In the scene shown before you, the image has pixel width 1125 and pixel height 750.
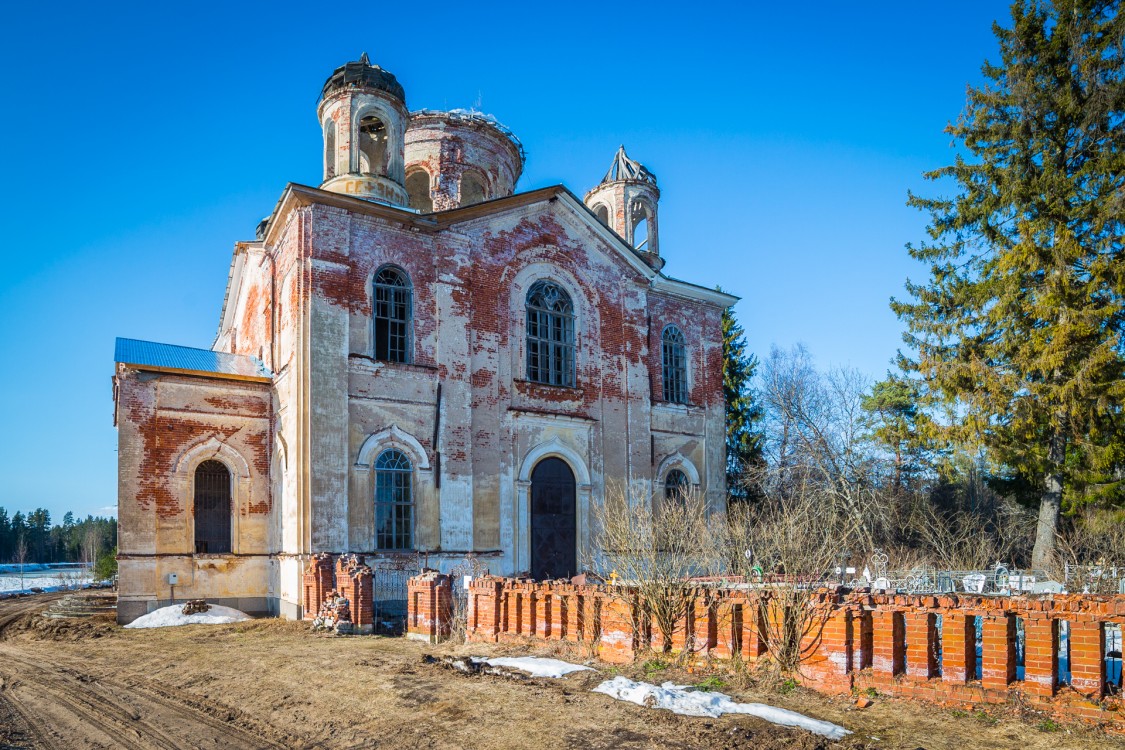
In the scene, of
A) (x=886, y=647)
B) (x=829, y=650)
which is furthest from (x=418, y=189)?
(x=886, y=647)

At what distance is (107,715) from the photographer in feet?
28.8

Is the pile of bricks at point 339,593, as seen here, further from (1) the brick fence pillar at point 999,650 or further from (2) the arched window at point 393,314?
(1) the brick fence pillar at point 999,650

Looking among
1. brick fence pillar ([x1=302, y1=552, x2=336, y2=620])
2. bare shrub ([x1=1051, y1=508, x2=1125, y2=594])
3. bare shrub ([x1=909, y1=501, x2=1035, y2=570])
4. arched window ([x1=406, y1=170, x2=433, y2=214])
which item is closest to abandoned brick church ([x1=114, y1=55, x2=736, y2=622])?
brick fence pillar ([x1=302, y1=552, x2=336, y2=620])

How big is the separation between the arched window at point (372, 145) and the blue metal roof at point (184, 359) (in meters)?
5.67

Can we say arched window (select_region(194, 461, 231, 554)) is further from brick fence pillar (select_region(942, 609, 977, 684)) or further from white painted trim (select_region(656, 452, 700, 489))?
brick fence pillar (select_region(942, 609, 977, 684))

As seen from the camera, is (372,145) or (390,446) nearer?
(390,446)

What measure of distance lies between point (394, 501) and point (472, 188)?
1205 cm

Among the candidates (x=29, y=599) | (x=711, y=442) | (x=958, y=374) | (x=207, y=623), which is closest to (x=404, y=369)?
(x=207, y=623)

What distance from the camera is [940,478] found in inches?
1298

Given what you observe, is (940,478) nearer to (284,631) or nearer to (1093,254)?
(1093,254)

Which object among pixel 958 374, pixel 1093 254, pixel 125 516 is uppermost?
pixel 1093 254

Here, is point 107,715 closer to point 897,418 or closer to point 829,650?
point 829,650

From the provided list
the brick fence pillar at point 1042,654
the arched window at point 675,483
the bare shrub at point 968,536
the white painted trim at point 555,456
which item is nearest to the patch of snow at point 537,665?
the brick fence pillar at point 1042,654

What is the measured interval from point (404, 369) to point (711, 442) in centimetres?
992
